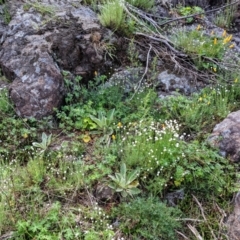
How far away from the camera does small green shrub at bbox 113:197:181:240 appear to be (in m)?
2.95

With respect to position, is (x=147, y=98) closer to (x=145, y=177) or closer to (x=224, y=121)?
(x=224, y=121)

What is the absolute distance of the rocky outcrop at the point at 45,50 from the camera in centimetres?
416

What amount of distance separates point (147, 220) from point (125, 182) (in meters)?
0.42

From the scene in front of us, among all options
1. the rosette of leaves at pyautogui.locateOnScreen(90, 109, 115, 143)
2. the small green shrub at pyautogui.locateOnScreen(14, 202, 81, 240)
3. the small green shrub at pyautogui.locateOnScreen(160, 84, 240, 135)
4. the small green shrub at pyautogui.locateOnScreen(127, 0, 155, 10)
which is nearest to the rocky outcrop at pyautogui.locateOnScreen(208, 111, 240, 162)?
the small green shrub at pyautogui.locateOnScreen(160, 84, 240, 135)

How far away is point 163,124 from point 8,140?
1.58 metres

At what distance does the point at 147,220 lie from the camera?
2.96 m

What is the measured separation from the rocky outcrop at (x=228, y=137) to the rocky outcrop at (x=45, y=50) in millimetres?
1708

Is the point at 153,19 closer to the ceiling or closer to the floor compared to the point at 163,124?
closer to the ceiling

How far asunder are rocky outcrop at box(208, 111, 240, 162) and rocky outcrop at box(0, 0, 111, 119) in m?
1.71

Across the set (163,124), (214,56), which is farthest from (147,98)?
(214,56)

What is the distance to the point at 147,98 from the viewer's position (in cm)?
418

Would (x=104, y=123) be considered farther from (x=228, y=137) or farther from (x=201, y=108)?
(x=228, y=137)

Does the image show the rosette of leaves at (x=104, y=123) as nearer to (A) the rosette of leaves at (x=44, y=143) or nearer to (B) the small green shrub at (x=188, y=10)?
Result: (A) the rosette of leaves at (x=44, y=143)

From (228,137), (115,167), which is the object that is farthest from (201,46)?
(115,167)
